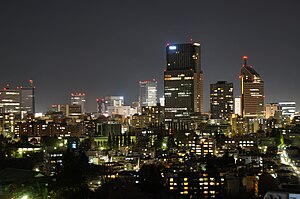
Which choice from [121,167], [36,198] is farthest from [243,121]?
[36,198]

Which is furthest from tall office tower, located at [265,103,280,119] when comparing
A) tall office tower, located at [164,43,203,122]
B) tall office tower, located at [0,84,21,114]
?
tall office tower, located at [0,84,21,114]

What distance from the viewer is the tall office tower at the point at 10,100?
44812 millimetres

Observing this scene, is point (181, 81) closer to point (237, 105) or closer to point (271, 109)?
point (237, 105)

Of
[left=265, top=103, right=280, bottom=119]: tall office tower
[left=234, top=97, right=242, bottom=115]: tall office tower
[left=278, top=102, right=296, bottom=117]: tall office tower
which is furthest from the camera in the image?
[left=278, top=102, right=296, bottom=117]: tall office tower

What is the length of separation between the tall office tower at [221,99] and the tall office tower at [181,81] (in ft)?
5.43

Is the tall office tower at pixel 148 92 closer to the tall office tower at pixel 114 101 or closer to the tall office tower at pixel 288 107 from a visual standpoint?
the tall office tower at pixel 114 101

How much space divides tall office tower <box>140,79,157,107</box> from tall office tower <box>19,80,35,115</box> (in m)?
13.3

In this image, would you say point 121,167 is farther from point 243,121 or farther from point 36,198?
point 243,121

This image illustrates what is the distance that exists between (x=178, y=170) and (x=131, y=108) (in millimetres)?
43108

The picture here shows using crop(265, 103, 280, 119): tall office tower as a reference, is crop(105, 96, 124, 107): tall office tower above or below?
above

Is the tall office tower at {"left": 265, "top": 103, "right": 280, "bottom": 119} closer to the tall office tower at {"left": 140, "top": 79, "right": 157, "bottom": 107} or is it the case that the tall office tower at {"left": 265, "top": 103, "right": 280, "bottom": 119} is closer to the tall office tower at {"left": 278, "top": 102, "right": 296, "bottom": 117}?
the tall office tower at {"left": 278, "top": 102, "right": 296, "bottom": 117}

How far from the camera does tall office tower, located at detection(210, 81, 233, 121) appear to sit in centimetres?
4278

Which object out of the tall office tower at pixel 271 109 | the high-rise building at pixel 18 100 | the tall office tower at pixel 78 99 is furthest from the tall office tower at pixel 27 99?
the tall office tower at pixel 271 109

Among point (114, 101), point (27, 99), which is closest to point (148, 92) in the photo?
point (114, 101)
